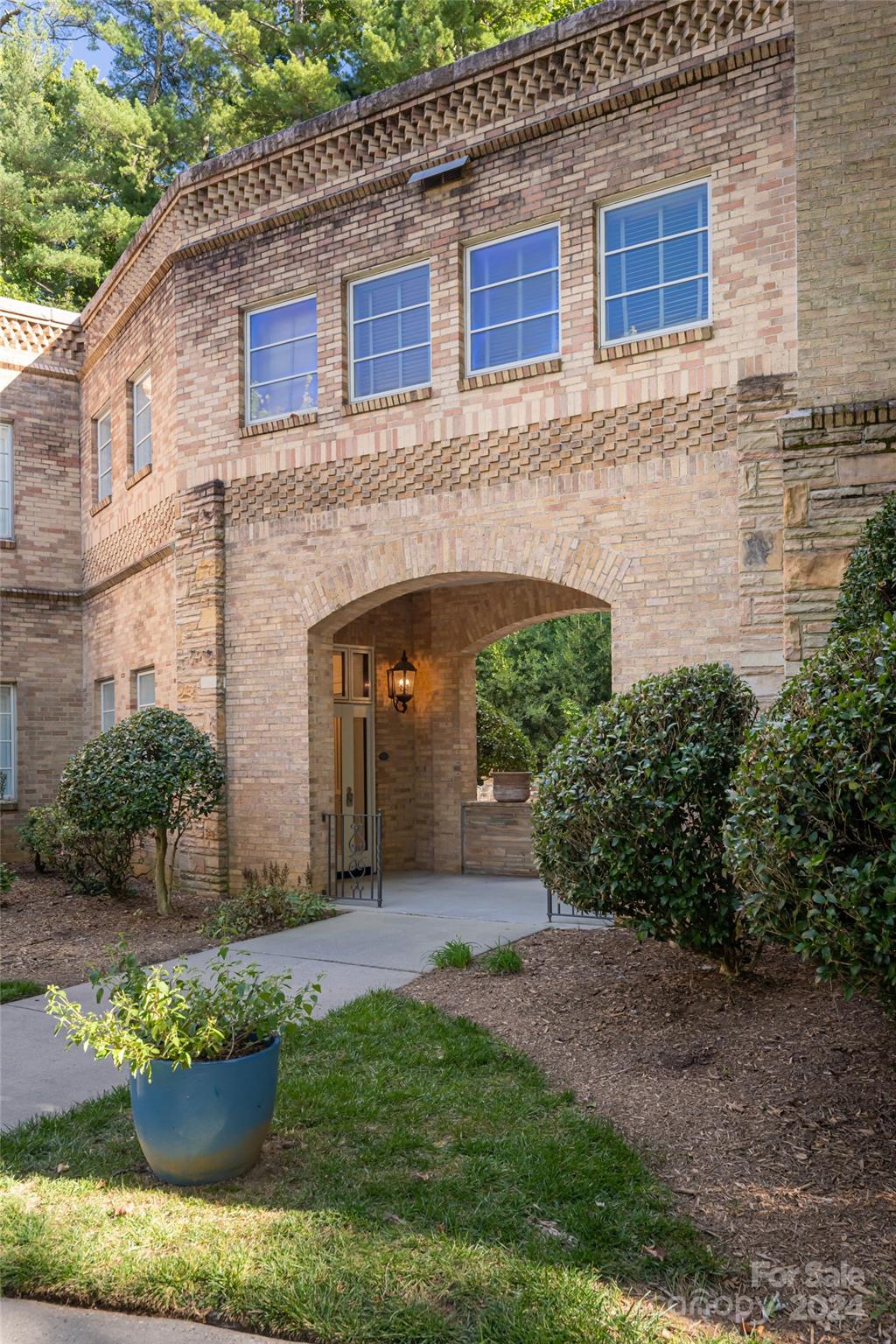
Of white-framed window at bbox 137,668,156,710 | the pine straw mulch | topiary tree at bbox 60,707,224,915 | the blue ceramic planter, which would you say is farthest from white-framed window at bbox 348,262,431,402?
the blue ceramic planter

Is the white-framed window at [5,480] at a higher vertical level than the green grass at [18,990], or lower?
higher

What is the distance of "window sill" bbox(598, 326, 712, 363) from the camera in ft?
29.1

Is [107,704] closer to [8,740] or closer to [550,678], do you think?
[8,740]

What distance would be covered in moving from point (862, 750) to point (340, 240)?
29.4 ft

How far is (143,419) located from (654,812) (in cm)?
1033

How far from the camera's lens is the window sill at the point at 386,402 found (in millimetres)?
10445

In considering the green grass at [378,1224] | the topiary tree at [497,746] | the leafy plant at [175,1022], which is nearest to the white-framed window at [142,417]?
the topiary tree at [497,746]

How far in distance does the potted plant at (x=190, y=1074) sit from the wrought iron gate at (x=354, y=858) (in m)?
5.90

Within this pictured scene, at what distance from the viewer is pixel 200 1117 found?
4203 mm

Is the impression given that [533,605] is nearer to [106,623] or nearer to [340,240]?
[340,240]

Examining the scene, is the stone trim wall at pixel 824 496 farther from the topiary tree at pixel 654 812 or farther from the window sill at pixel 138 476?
the window sill at pixel 138 476

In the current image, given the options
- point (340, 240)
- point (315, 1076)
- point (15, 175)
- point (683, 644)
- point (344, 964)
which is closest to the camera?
point (315, 1076)

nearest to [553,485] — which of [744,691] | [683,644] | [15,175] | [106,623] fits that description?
[683,644]

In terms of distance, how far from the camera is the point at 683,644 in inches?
349
